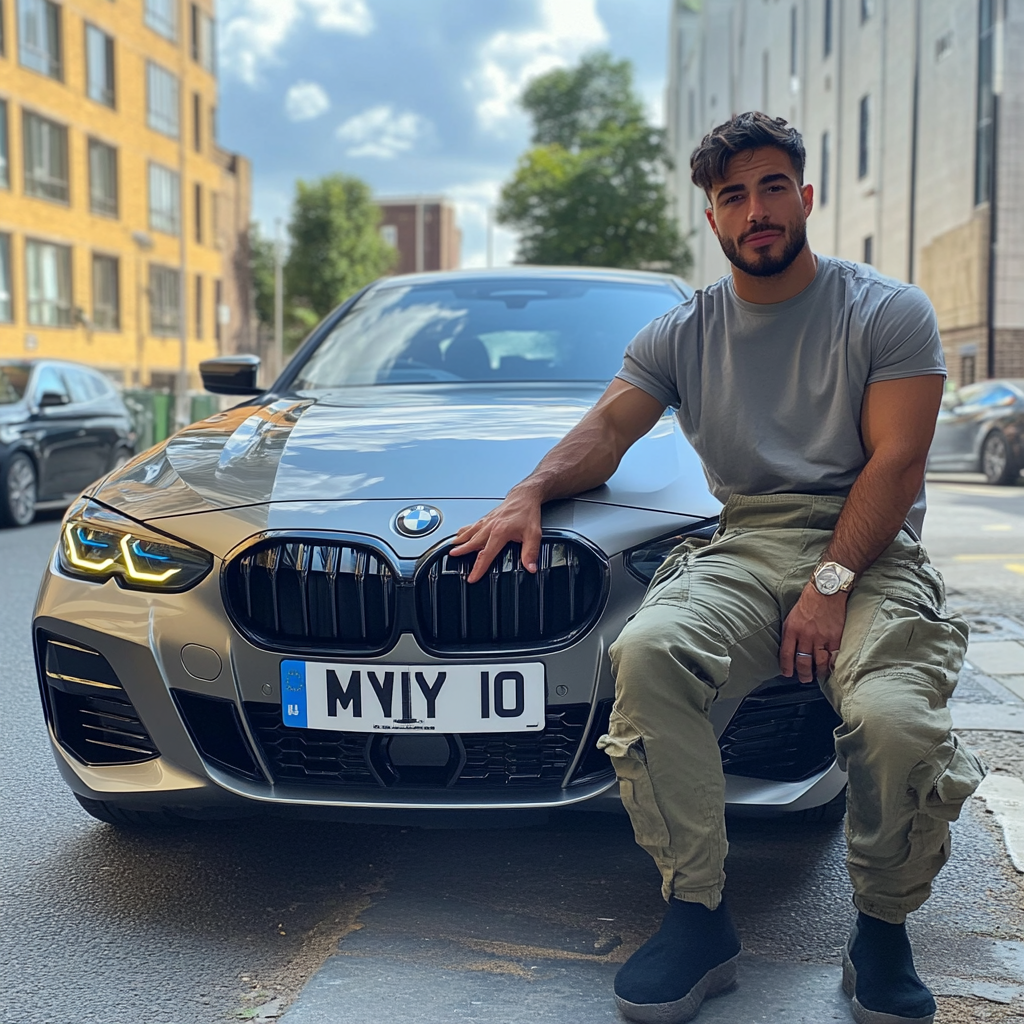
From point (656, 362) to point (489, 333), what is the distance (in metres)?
1.42

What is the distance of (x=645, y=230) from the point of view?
43.4 metres

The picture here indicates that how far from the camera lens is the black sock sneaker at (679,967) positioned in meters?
2.17

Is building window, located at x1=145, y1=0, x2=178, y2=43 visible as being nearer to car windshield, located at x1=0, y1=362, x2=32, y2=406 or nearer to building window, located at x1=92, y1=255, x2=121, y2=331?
building window, located at x1=92, y1=255, x2=121, y2=331

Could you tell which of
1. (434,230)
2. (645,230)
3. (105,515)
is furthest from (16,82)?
(434,230)

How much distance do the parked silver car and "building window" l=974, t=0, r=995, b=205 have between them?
9.17 meters

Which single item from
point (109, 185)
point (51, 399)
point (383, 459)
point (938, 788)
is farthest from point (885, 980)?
point (109, 185)

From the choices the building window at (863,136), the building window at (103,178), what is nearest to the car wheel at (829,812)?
the building window at (863,136)

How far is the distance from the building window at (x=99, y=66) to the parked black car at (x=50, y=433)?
26634 millimetres

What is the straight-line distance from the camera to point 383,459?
111 inches

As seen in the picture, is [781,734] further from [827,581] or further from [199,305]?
[199,305]

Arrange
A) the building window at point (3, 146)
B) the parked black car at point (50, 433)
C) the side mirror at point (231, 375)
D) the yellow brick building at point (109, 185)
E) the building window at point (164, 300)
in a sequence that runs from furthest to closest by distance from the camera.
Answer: the building window at point (164, 300) → the yellow brick building at point (109, 185) → the building window at point (3, 146) → the parked black car at point (50, 433) → the side mirror at point (231, 375)

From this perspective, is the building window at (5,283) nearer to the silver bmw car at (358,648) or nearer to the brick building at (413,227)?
the silver bmw car at (358,648)

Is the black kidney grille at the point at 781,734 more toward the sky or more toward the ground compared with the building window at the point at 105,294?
more toward the ground

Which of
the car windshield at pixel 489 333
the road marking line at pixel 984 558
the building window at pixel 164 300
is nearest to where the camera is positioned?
the car windshield at pixel 489 333
